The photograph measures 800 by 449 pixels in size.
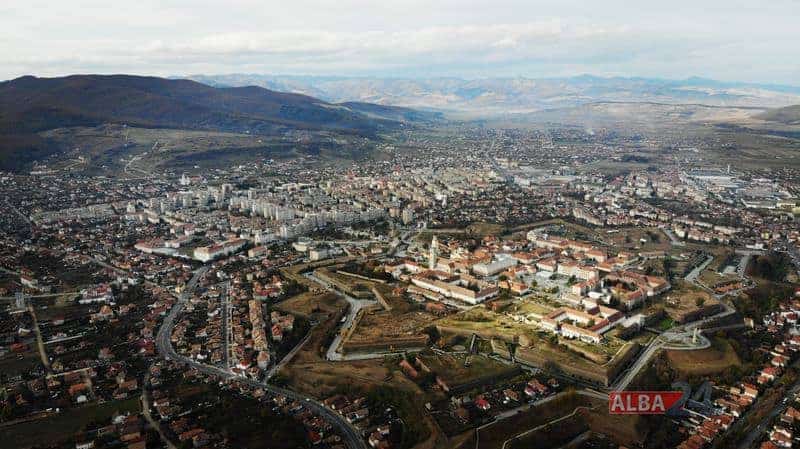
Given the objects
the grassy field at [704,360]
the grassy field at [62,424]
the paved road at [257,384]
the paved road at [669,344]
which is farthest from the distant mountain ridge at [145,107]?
the grassy field at [704,360]

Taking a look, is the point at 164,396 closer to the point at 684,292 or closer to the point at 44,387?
the point at 44,387

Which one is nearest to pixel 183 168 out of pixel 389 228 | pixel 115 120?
pixel 115 120

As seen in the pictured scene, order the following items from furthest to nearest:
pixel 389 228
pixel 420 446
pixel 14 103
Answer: pixel 14 103 → pixel 389 228 → pixel 420 446

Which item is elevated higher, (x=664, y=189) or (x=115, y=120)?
(x=115, y=120)

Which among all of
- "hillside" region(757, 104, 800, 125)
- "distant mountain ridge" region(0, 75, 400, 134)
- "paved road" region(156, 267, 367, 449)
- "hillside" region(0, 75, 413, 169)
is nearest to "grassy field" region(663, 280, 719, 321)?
"paved road" region(156, 267, 367, 449)

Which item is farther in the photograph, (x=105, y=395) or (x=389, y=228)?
(x=389, y=228)

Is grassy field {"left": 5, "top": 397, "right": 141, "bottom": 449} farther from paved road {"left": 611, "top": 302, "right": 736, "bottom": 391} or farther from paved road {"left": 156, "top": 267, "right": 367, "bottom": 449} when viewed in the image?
paved road {"left": 611, "top": 302, "right": 736, "bottom": 391}

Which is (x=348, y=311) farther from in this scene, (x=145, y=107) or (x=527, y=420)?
(x=145, y=107)
